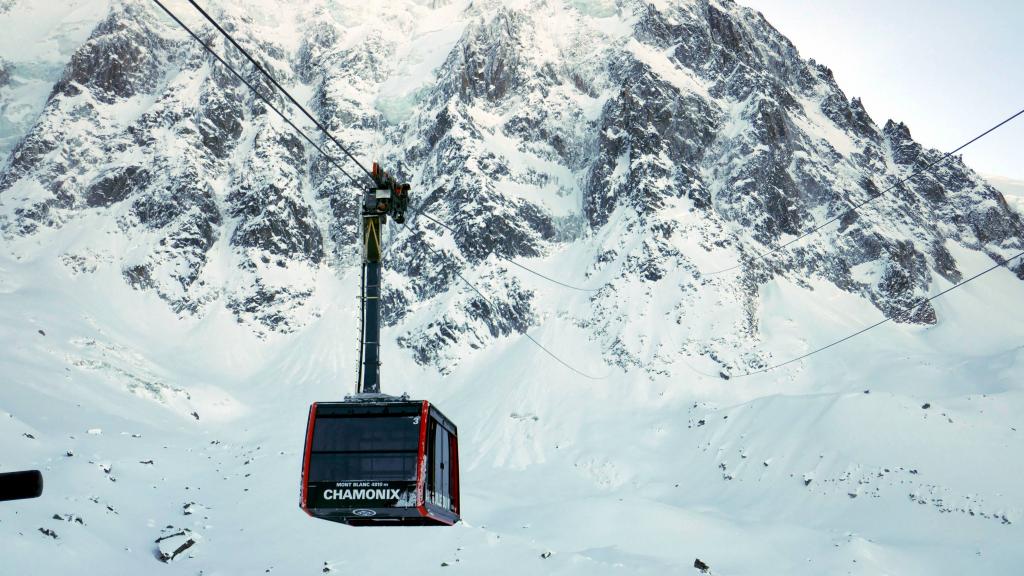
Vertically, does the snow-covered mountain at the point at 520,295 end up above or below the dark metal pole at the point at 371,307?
above

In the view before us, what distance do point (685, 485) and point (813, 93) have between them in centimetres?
12167

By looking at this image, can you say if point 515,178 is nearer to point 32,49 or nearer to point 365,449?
point 32,49

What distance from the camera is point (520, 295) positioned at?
116688mm

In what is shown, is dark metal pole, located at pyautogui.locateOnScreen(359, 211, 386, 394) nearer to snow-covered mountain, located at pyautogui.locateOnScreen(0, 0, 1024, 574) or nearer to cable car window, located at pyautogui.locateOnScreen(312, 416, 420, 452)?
cable car window, located at pyautogui.locateOnScreen(312, 416, 420, 452)

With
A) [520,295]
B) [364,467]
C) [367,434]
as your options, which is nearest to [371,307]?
[367,434]

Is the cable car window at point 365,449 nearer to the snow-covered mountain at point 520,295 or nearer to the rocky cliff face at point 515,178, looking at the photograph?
the snow-covered mountain at point 520,295

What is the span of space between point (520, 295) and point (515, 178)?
27.5m

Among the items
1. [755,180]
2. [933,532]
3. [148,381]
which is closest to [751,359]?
[755,180]

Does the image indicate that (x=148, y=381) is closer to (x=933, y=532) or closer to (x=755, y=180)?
(x=933, y=532)

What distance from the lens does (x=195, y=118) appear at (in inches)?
5733

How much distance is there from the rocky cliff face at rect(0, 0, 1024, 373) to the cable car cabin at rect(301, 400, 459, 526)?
3279 inches

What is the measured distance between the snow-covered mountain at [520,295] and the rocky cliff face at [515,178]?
65 cm

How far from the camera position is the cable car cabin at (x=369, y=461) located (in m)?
17.8

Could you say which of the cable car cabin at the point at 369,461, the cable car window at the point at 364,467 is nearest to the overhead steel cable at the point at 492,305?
the cable car cabin at the point at 369,461
